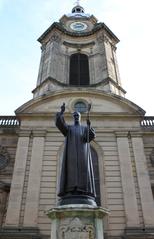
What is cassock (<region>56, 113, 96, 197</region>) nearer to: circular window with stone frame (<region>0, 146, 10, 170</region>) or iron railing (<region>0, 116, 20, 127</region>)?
circular window with stone frame (<region>0, 146, 10, 170</region>)

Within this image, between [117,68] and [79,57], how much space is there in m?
3.62

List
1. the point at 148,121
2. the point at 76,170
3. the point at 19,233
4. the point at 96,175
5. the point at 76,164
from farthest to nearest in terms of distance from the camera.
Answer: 1. the point at 148,121
2. the point at 96,175
3. the point at 19,233
4. the point at 76,164
5. the point at 76,170

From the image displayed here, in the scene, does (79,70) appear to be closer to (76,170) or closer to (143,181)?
(143,181)

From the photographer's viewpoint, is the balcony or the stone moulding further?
the balcony

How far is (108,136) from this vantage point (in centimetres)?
1761

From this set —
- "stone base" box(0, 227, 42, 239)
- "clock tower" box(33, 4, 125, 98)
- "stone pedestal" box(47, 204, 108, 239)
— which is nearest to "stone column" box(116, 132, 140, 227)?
"stone base" box(0, 227, 42, 239)

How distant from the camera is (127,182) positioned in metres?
15.4

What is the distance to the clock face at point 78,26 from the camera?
30750mm

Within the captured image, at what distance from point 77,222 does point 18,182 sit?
9528 mm

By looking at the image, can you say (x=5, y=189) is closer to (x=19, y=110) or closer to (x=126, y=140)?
(x=19, y=110)

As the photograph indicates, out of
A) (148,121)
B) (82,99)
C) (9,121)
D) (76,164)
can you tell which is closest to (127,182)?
(148,121)

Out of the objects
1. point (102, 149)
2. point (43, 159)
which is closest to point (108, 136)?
point (102, 149)

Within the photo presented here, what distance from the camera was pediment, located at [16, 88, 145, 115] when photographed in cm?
1877

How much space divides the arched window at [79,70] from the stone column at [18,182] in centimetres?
832
